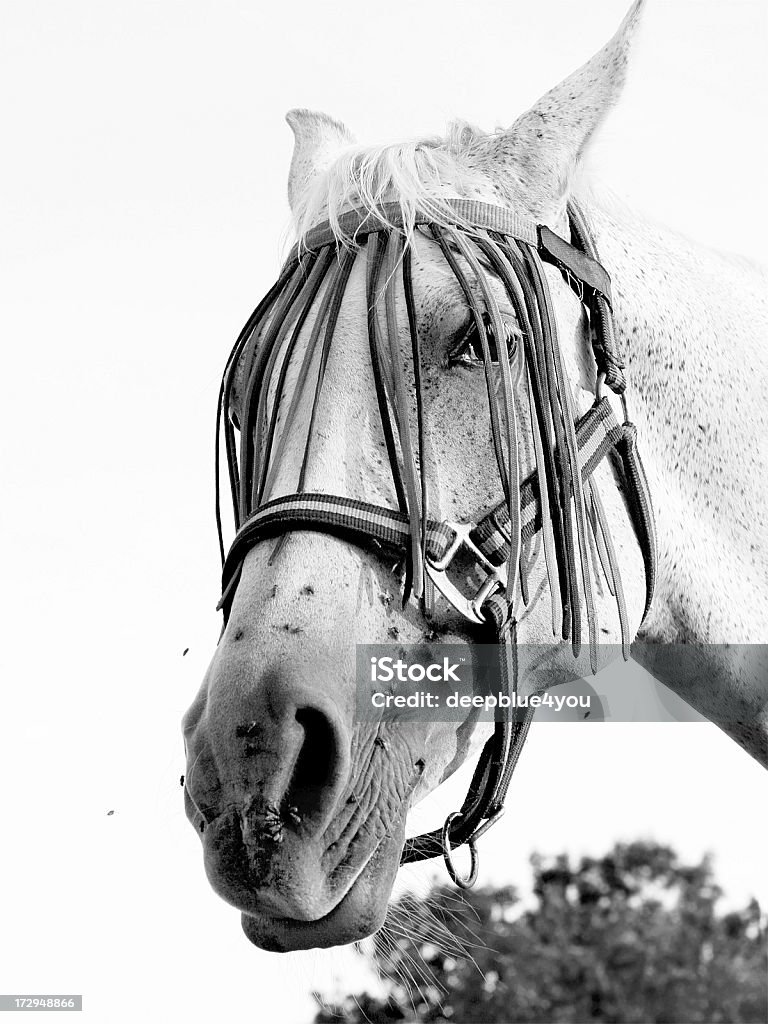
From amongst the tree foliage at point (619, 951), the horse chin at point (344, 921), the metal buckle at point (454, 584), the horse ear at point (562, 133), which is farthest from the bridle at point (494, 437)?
the tree foliage at point (619, 951)

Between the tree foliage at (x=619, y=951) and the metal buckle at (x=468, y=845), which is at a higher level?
the metal buckle at (x=468, y=845)

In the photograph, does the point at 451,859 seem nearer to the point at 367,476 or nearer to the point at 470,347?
the point at 367,476

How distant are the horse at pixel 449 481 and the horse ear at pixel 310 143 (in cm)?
43

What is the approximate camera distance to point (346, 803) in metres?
1.98

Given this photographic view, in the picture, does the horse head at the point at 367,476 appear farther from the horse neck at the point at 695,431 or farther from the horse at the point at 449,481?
the horse neck at the point at 695,431

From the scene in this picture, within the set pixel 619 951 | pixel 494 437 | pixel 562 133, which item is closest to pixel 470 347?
pixel 494 437

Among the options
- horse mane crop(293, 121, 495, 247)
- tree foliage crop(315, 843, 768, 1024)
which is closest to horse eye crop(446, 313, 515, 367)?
horse mane crop(293, 121, 495, 247)

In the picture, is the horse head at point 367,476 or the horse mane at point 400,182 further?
the horse mane at point 400,182

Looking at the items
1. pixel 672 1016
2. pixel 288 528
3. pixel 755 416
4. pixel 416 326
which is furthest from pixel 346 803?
pixel 672 1016

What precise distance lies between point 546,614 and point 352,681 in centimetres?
60

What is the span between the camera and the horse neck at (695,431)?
2721 millimetres

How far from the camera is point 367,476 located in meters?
2.26

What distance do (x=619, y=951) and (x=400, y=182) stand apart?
23417 mm

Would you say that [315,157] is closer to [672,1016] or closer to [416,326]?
[416,326]
